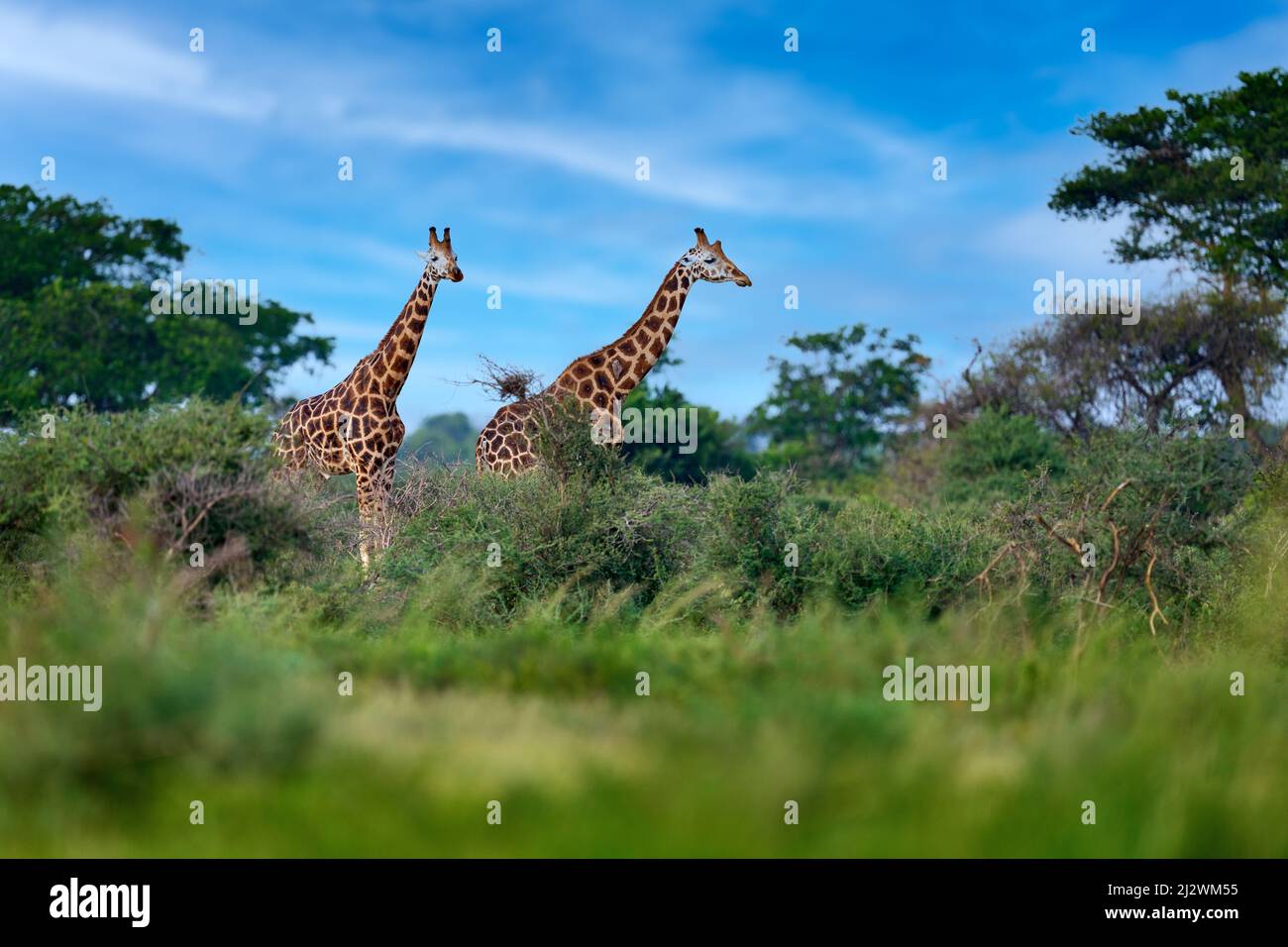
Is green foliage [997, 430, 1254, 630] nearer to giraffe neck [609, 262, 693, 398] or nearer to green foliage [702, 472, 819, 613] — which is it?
green foliage [702, 472, 819, 613]

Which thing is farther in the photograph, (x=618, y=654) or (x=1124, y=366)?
(x=1124, y=366)

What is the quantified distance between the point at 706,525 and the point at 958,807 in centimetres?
855

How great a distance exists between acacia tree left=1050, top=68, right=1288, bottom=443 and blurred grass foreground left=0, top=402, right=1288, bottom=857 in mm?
18283

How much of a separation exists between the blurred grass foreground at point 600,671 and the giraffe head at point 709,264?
364 centimetres

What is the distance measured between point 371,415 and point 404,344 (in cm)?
106

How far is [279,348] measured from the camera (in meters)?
Answer: 43.6

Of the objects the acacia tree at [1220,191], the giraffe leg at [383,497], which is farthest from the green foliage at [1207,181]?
the giraffe leg at [383,497]

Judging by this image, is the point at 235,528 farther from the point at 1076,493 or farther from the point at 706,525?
the point at 1076,493

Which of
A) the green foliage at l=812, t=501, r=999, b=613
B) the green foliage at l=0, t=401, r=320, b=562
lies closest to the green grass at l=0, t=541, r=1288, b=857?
the green foliage at l=0, t=401, r=320, b=562

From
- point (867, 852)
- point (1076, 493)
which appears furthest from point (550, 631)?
point (1076, 493)

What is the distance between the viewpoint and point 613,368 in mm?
17594

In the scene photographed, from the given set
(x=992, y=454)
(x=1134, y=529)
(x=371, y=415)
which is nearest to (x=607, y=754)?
(x=1134, y=529)

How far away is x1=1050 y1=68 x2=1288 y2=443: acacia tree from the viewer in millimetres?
30812

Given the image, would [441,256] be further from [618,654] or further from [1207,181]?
[1207,181]
